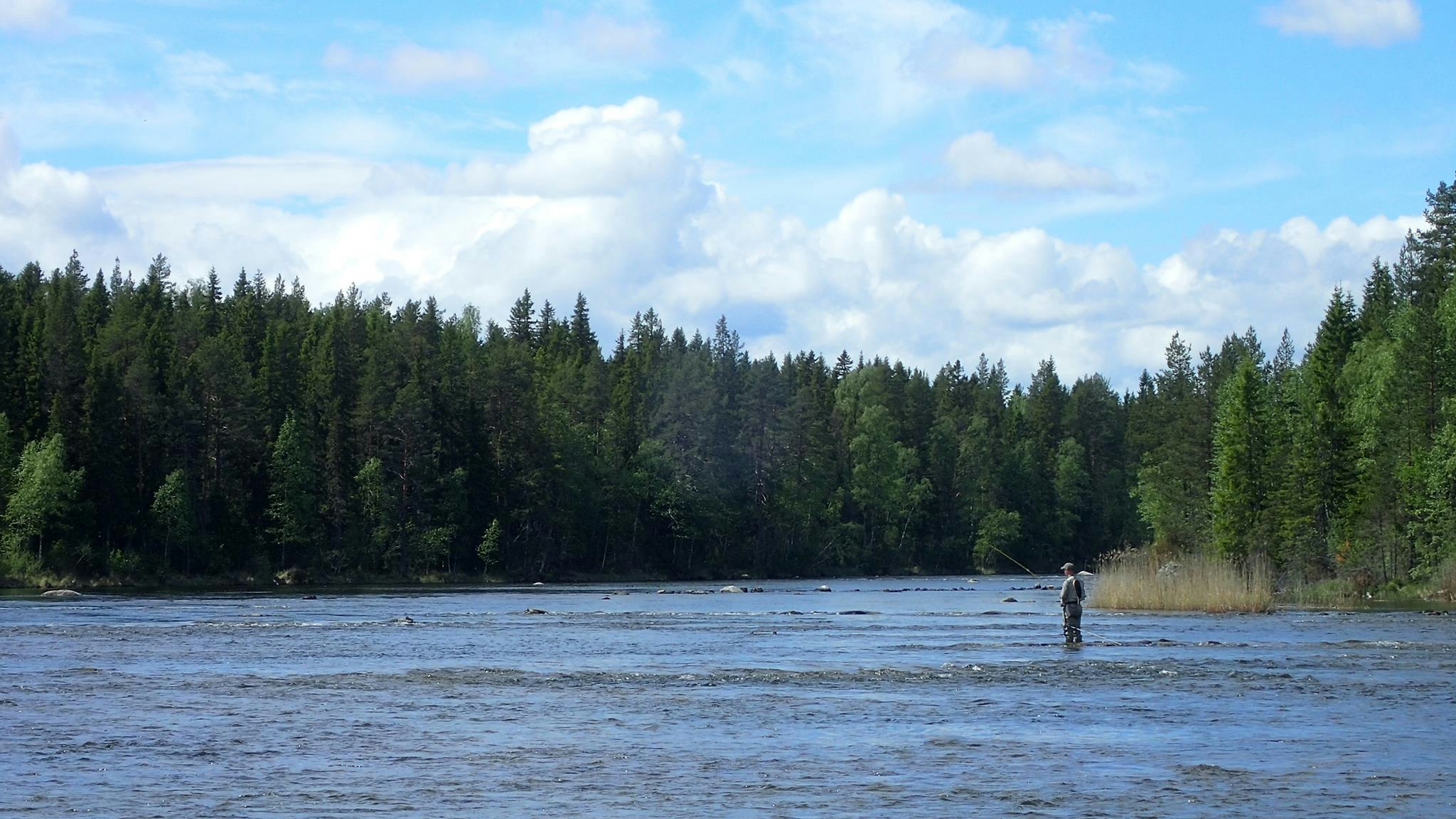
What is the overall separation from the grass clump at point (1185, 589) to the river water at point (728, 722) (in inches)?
370

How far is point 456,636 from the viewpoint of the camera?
43.9 metres

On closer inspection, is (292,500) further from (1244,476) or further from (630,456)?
(1244,476)

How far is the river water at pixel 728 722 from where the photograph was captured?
54.5 feet

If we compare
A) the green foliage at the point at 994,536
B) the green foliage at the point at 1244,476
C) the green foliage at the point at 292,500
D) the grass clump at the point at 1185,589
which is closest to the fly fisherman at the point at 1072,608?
the grass clump at the point at 1185,589

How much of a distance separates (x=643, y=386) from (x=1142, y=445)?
2154 inches

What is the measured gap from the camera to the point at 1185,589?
55906mm

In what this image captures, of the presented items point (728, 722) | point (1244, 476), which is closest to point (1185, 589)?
point (1244, 476)

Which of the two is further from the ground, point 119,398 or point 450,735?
point 119,398

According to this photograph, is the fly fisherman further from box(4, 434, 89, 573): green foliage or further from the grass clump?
box(4, 434, 89, 573): green foliage

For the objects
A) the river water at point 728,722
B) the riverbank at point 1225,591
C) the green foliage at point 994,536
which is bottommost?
the river water at point 728,722

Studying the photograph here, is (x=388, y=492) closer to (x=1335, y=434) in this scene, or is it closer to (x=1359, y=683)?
(x=1335, y=434)

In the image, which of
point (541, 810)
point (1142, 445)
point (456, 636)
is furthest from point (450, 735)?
point (1142, 445)

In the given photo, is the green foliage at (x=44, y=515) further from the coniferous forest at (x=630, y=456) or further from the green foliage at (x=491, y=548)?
the green foliage at (x=491, y=548)

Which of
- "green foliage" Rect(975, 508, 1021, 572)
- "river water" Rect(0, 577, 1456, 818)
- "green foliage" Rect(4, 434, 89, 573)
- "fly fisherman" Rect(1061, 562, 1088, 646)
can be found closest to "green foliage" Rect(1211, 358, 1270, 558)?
"river water" Rect(0, 577, 1456, 818)
